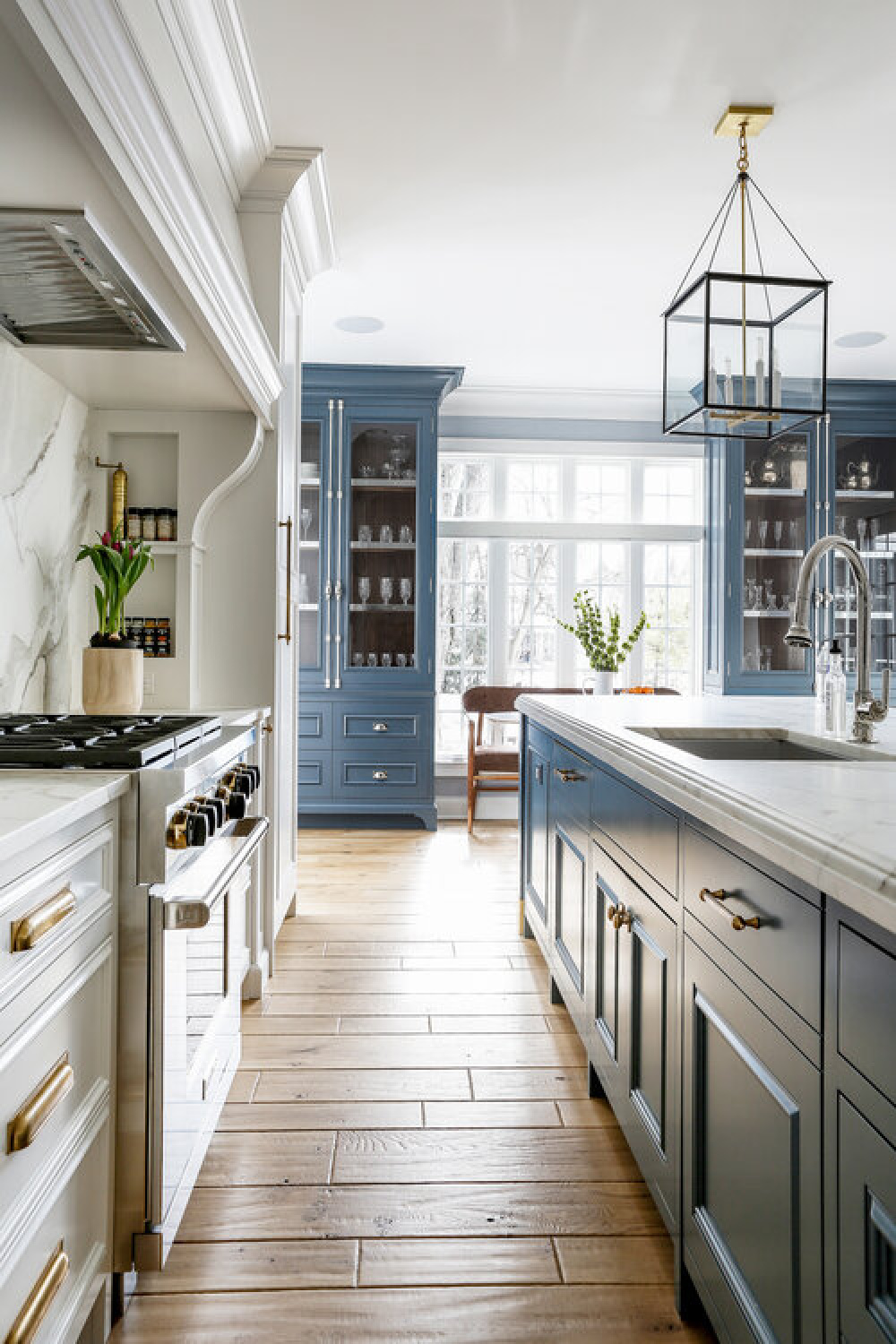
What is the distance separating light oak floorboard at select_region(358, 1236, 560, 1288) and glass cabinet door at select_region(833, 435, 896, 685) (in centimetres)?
454

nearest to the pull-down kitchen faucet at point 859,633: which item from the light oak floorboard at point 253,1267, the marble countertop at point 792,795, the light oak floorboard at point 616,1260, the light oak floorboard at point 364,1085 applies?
the marble countertop at point 792,795

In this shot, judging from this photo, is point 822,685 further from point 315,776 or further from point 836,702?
point 315,776

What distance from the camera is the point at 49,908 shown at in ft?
3.40

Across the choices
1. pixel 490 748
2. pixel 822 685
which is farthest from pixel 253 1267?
pixel 490 748

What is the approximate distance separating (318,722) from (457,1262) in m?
3.72

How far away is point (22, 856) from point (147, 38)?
1.83 metres

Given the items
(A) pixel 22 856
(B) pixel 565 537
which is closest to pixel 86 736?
(A) pixel 22 856

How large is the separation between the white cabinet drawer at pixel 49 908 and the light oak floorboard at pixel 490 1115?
3.26 feet

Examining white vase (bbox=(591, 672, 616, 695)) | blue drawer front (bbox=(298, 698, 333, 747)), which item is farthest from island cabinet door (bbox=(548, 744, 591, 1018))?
blue drawer front (bbox=(298, 698, 333, 747))

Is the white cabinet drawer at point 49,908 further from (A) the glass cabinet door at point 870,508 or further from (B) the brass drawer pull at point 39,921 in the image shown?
(A) the glass cabinet door at point 870,508

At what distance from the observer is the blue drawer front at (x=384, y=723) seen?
5.07m

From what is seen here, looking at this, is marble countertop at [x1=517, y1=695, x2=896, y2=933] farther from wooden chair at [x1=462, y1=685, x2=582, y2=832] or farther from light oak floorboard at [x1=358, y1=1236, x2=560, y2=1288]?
wooden chair at [x1=462, y1=685, x2=582, y2=832]

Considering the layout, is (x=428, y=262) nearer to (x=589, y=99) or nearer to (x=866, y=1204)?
(x=589, y=99)

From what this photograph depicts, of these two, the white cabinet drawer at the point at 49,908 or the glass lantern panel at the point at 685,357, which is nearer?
the white cabinet drawer at the point at 49,908
